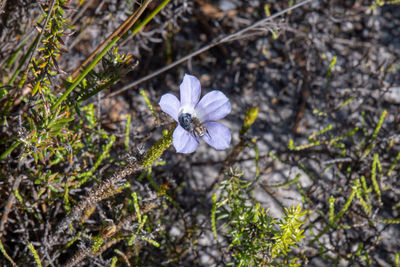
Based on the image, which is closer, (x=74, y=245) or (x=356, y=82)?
(x=74, y=245)

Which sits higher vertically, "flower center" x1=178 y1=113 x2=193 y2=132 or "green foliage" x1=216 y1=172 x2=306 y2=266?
"flower center" x1=178 y1=113 x2=193 y2=132

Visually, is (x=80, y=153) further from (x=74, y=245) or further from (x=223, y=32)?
(x=223, y=32)

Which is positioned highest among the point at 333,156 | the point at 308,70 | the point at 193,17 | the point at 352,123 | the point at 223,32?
the point at 193,17

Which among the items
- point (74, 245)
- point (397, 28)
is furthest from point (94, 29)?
point (397, 28)

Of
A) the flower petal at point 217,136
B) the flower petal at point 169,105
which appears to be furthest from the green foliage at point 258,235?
the flower petal at point 169,105

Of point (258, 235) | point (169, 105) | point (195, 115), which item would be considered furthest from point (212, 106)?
point (258, 235)

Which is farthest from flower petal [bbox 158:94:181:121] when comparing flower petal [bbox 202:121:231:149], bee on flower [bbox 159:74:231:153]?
flower petal [bbox 202:121:231:149]

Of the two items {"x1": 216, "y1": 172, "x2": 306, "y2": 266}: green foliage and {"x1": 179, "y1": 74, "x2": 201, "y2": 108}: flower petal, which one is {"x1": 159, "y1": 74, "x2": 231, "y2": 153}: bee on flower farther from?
{"x1": 216, "y1": 172, "x2": 306, "y2": 266}: green foliage

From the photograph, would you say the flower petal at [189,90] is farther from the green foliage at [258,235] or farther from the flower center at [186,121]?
the green foliage at [258,235]
